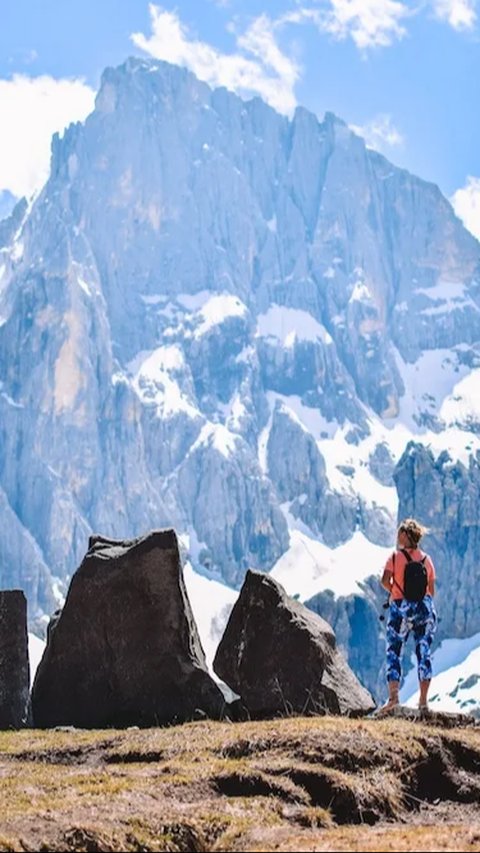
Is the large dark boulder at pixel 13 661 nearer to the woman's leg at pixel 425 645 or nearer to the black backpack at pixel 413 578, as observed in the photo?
the woman's leg at pixel 425 645

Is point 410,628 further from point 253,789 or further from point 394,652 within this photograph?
point 253,789

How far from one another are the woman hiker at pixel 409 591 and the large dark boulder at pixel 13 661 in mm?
8579

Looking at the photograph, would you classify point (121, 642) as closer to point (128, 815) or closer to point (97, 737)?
point (97, 737)

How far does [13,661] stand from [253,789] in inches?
450

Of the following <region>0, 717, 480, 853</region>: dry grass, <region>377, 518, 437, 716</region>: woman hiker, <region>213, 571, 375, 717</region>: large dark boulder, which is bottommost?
<region>0, 717, 480, 853</region>: dry grass

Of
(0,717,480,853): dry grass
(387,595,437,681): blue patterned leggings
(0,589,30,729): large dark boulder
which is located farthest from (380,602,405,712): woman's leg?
(0,589,30,729): large dark boulder

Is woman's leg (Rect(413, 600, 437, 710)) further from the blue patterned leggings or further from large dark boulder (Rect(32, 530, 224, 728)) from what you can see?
large dark boulder (Rect(32, 530, 224, 728))

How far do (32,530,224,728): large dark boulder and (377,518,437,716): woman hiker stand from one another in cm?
487

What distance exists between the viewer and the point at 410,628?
2166 cm

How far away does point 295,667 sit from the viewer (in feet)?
84.3

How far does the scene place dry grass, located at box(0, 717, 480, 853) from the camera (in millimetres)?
12922

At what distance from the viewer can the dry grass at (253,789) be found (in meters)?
12.9

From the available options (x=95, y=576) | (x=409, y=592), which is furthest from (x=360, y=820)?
(x=95, y=576)

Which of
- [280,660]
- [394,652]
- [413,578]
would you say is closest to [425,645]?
[394,652]
